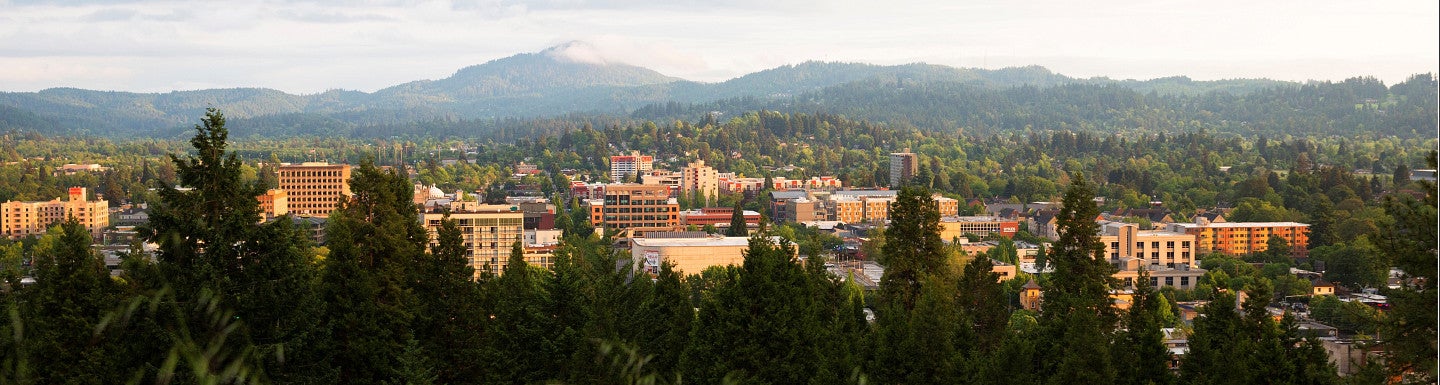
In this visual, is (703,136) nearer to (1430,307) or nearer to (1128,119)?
(1128,119)

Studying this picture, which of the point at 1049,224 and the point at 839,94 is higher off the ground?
the point at 839,94

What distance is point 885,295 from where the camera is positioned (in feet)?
38.5

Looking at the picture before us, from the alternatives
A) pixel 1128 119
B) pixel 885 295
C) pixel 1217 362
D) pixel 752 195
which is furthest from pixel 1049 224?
pixel 1128 119

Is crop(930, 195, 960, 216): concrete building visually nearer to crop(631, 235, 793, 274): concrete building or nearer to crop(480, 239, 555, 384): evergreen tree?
crop(631, 235, 793, 274): concrete building

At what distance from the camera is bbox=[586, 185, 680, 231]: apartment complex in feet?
137

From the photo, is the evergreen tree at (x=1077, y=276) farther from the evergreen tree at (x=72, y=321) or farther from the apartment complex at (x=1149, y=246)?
the apartment complex at (x=1149, y=246)

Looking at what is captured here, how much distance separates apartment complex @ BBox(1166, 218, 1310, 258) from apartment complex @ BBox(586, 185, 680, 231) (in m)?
14.8

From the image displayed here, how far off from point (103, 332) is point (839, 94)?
434 feet

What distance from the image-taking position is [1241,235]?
122ft

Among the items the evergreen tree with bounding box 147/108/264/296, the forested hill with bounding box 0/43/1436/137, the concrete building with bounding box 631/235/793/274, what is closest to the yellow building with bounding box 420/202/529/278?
the concrete building with bounding box 631/235/793/274

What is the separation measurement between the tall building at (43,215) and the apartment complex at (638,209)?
15738 millimetres

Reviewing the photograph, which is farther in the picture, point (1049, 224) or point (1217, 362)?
point (1049, 224)

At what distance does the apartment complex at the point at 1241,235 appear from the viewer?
36.3 metres

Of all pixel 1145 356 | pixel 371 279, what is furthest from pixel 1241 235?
pixel 371 279
